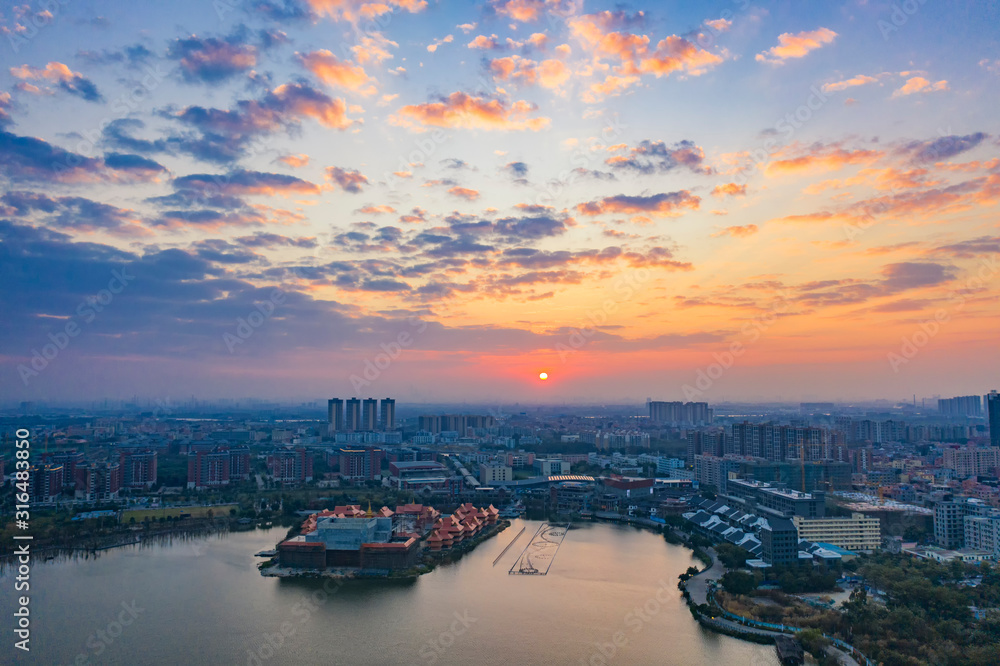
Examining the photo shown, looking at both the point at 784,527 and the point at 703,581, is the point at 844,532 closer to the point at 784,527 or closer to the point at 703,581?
the point at 784,527

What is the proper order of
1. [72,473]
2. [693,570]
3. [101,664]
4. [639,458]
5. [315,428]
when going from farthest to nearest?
[315,428], [639,458], [72,473], [693,570], [101,664]

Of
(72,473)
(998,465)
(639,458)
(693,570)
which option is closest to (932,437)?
(998,465)

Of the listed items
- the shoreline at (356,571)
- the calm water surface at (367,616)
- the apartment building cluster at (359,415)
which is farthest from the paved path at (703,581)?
the apartment building cluster at (359,415)

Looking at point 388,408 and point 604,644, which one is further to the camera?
point 388,408

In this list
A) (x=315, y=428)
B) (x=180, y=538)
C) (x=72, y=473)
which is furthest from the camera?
(x=315, y=428)

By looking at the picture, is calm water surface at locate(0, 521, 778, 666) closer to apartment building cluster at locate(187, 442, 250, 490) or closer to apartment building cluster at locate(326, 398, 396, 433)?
apartment building cluster at locate(187, 442, 250, 490)

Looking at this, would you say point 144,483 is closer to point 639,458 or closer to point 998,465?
point 639,458

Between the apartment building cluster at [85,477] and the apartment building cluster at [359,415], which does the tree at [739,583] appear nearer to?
the apartment building cluster at [85,477]
